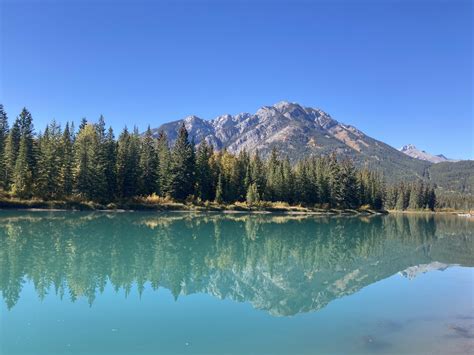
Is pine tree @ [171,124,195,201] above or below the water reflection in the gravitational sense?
above

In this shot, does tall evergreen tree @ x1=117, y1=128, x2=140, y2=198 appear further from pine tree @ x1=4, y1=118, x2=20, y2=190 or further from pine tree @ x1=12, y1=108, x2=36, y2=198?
pine tree @ x1=4, y1=118, x2=20, y2=190

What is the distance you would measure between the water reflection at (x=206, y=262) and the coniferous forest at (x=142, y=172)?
89.6ft

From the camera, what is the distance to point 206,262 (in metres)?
28.2

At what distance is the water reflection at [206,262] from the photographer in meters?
19.7

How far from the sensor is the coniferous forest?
73188 mm

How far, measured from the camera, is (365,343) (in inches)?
517

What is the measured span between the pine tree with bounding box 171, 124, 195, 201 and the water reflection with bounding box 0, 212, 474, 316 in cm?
3668

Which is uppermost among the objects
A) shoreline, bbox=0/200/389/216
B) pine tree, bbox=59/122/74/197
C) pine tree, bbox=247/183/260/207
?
pine tree, bbox=59/122/74/197

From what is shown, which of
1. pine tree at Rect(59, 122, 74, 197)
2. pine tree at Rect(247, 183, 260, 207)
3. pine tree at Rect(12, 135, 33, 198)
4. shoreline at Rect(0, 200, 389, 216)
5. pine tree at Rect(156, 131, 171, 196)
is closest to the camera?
shoreline at Rect(0, 200, 389, 216)

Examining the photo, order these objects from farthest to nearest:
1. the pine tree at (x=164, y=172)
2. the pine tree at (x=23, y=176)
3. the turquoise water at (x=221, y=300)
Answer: the pine tree at (x=164, y=172) < the pine tree at (x=23, y=176) < the turquoise water at (x=221, y=300)

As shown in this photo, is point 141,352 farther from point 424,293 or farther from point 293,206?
point 293,206

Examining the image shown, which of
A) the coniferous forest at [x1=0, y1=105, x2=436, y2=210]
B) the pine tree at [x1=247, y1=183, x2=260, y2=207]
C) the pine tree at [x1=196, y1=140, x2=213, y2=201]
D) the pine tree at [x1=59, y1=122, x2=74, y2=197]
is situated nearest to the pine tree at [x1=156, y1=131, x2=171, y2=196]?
the coniferous forest at [x1=0, y1=105, x2=436, y2=210]

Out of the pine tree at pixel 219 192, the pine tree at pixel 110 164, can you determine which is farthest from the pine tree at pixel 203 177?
the pine tree at pixel 110 164

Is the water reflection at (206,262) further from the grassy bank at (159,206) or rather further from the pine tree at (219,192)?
the pine tree at (219,192)
